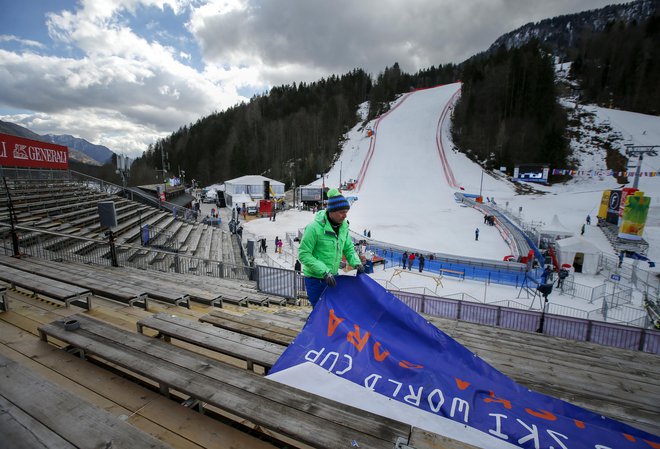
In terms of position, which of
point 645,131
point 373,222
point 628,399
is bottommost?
point 373,222

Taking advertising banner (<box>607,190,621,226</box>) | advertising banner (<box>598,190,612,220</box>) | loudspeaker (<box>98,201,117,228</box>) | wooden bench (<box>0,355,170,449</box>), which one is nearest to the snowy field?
advertising banner (<box>607,190,621,226</box>)

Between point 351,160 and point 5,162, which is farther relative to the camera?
point 351,160

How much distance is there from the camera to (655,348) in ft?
24.7

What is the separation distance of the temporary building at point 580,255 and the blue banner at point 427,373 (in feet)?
71.2

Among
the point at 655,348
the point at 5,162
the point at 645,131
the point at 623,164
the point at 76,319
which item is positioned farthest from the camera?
the point at 645,131

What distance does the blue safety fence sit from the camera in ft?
57.9

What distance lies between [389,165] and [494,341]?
49.4 m

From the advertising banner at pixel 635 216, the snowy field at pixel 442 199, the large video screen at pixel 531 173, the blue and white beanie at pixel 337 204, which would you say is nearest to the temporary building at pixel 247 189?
the snowy field at pixel 442 199

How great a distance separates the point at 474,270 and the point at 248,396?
750 inches

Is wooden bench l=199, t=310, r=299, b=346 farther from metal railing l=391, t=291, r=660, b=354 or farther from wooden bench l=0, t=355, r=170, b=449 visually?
metal railing l=391, t=291, r=660, b=354

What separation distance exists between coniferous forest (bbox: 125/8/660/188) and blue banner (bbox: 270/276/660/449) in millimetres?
55541

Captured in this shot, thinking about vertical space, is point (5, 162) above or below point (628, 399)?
above

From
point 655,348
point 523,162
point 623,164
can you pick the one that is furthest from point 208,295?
point 623,164

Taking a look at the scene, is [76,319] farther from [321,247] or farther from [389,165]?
→ [389,165]
